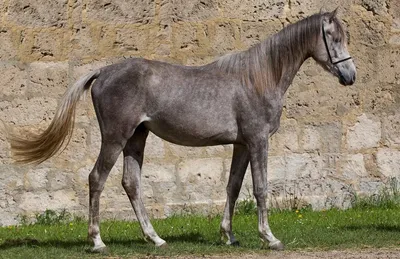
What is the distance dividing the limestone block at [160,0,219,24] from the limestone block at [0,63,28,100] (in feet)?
5.34

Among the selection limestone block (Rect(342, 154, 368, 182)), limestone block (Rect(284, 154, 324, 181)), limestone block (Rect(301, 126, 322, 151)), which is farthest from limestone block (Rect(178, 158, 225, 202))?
limestone block (Rect(342, 154, 368, 182))

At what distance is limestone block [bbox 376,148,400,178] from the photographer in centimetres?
1158

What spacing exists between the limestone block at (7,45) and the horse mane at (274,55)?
9.42 feet

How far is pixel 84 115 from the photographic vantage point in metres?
10.9

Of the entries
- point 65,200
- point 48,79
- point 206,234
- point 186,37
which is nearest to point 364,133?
point 186,37

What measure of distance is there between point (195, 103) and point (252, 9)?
3.03 meters

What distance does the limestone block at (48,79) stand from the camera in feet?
35.4

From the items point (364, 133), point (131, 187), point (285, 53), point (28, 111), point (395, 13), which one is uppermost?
point (395, 13)

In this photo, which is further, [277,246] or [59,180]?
[59,180]

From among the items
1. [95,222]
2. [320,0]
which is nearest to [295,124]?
[320,0]

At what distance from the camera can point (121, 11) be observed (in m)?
11.0

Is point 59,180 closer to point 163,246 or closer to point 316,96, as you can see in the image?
point 163,246

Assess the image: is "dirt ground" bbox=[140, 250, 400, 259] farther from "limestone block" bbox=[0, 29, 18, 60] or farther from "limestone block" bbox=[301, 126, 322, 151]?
"limestone block" bbox=[0, 29, 18, 60]

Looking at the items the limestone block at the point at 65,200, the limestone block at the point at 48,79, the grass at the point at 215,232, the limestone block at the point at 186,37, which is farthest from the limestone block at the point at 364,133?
the limestone block at the point at 48,79
